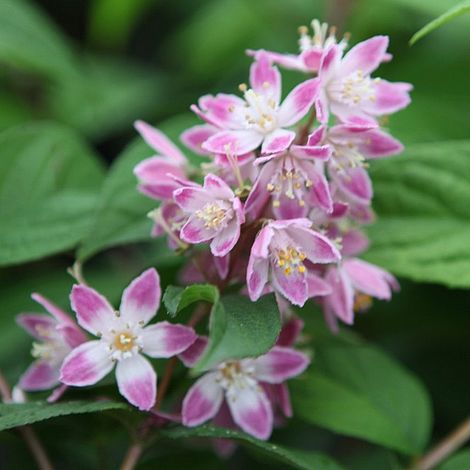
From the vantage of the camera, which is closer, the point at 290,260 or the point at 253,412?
the point at 290,260

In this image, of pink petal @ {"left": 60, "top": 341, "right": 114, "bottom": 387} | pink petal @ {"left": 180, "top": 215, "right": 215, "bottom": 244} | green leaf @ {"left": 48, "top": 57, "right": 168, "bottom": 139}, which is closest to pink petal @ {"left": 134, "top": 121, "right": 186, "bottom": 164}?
pink petal @ {"left": 180, "top": 215, "right": 215, "bottom": 244}

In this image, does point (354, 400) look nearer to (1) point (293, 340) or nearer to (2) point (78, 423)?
(1) point (293, 340)

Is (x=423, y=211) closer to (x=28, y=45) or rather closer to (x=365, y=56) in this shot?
(x=365, y=56)

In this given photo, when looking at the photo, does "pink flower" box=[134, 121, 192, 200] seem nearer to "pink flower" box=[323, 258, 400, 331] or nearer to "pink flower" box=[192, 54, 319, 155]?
"pink flower" box=[192, 54, 319, 155]

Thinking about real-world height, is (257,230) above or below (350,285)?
above

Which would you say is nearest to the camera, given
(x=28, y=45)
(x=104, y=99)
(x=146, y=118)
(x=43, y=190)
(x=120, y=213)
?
(x=120, y=213)

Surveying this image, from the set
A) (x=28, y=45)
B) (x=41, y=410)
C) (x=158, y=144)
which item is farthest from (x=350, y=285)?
(x=28, y=45)
